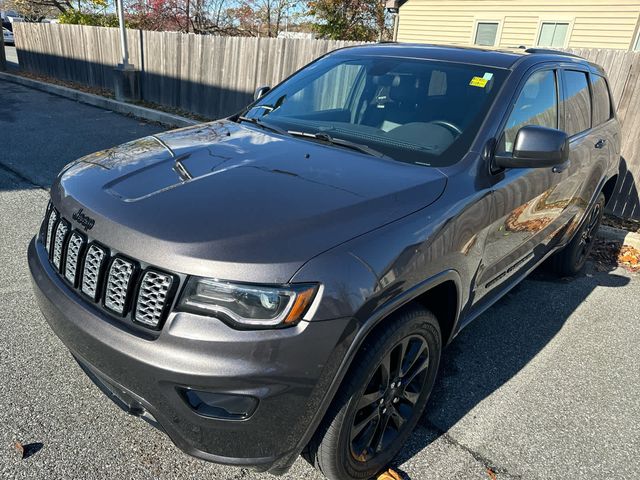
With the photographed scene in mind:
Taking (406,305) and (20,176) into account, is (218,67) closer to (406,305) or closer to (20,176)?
(20,176)

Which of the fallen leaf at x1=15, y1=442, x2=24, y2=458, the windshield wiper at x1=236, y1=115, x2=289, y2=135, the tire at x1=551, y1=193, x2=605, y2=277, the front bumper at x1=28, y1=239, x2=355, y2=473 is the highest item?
the windshield wiper at x1=236, y1=115, x2=289, y2=135

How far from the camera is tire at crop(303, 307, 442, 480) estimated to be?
1895mm

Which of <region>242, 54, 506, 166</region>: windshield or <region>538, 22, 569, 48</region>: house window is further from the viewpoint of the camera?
<region>538, 22, 569, 48</region>: house window

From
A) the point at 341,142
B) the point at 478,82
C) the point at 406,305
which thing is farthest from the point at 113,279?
the point at 478,82

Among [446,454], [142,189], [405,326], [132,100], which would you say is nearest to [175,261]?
[142,189]

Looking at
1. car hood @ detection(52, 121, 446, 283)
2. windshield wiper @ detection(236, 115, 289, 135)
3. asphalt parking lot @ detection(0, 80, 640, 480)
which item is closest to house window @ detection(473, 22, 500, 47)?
asphalt parking lot @ detection(0, 80, 640, 480)

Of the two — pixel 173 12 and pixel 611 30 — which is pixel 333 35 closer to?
pixel 173 12

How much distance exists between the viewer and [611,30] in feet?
40.4

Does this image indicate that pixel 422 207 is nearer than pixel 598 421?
Yes

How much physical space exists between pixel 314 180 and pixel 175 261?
0.79 meters

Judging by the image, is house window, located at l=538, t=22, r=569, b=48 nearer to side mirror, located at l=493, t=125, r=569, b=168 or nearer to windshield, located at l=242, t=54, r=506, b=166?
windshield, located at l=242, t=54, r=506, b=166

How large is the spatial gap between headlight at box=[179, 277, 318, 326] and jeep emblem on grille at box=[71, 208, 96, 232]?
57 centimetres

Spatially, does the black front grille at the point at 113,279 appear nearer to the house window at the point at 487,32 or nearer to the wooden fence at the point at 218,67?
the wooden fence at the point at 218,67

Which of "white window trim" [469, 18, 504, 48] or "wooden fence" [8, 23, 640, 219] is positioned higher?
"white window trim" [469, 18, 504, 48]
